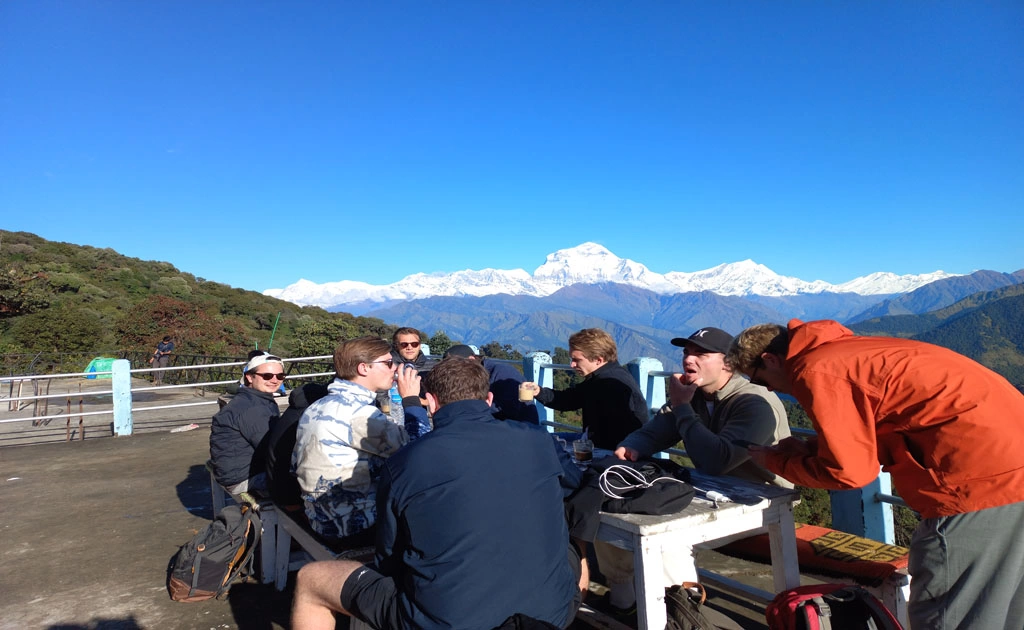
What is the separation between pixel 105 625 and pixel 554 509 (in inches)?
107

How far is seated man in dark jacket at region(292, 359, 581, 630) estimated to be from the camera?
77.9 inches

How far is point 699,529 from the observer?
2357 mm

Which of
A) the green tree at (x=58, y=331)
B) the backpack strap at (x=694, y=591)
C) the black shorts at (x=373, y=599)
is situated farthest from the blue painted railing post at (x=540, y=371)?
the green tree at (x=58, y=331)

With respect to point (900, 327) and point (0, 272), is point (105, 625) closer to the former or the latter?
point (0, 272)

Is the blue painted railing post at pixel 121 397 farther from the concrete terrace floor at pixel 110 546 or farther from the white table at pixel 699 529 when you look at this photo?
the white table at pixel 699 529

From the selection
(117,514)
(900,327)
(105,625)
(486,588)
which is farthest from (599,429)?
(900,327)

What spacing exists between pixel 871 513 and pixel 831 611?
5.78 feet

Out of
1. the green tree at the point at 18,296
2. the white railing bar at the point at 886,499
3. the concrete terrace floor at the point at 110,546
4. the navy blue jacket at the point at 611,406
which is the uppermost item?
the green tree at the point at 18,296

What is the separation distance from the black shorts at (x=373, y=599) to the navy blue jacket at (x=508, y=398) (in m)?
2.86

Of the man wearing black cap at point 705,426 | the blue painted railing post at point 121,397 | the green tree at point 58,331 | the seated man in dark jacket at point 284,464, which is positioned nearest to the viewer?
the man wearing black cap at point 705,426

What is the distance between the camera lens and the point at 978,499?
1.85 meters

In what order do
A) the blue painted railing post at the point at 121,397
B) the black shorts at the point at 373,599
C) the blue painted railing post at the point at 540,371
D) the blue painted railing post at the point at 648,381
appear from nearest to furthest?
the black shorts at the point at 373,599, the blue painted railing post at the point at 648,381, the blue painted railing post at the point at 540,371, the blue painted railing post at the point at 121,397

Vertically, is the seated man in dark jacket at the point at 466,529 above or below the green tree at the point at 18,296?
below

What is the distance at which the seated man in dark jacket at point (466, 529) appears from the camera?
198cm
